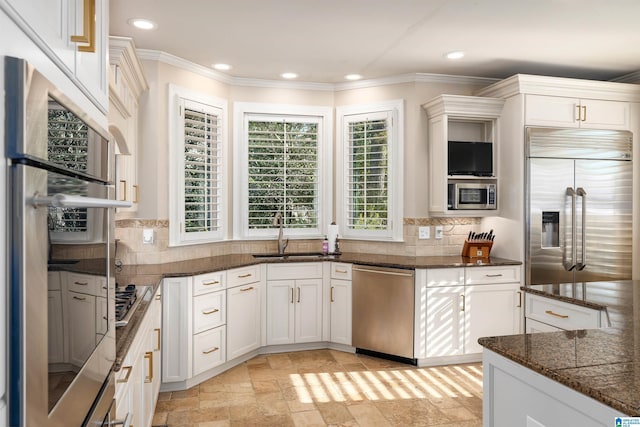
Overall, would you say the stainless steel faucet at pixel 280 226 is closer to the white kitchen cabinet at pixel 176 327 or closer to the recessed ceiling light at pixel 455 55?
the white kitchen cabinet at pixel 176 327

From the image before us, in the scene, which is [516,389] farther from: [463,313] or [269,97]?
[269,97]

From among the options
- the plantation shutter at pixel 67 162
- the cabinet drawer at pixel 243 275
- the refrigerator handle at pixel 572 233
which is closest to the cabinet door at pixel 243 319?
the cabinet drawer at pixel 243 275

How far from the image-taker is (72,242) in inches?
37.5

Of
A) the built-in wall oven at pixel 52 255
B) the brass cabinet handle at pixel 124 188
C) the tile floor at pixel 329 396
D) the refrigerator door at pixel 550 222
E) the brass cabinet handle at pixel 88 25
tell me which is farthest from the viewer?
the refrigerator door at pixel 550 222

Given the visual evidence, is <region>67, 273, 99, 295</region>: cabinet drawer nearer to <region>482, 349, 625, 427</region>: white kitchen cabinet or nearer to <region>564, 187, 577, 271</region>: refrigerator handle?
<region>482, 349, 625, 427</region>: white kitchen cabinet

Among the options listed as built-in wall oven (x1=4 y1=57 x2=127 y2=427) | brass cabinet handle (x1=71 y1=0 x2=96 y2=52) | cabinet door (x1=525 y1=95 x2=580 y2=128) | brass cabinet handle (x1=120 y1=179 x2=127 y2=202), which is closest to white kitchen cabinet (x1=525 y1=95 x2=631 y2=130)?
cabinet door (x1=525 y1=95 x2=580 y2=128)

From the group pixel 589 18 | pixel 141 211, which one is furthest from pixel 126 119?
pixel 589 18

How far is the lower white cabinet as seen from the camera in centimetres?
178

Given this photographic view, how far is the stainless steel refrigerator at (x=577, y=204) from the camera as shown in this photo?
4.23m

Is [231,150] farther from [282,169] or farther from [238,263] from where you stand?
[238,263]

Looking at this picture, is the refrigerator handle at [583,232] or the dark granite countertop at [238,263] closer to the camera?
the dark granite countertop at [238,263]

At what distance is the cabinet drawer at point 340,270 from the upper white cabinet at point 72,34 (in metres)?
3.12

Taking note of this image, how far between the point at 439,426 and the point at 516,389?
1.66 metres

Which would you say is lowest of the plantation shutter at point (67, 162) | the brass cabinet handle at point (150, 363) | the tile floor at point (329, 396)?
the tile floor at point (329, 396)
